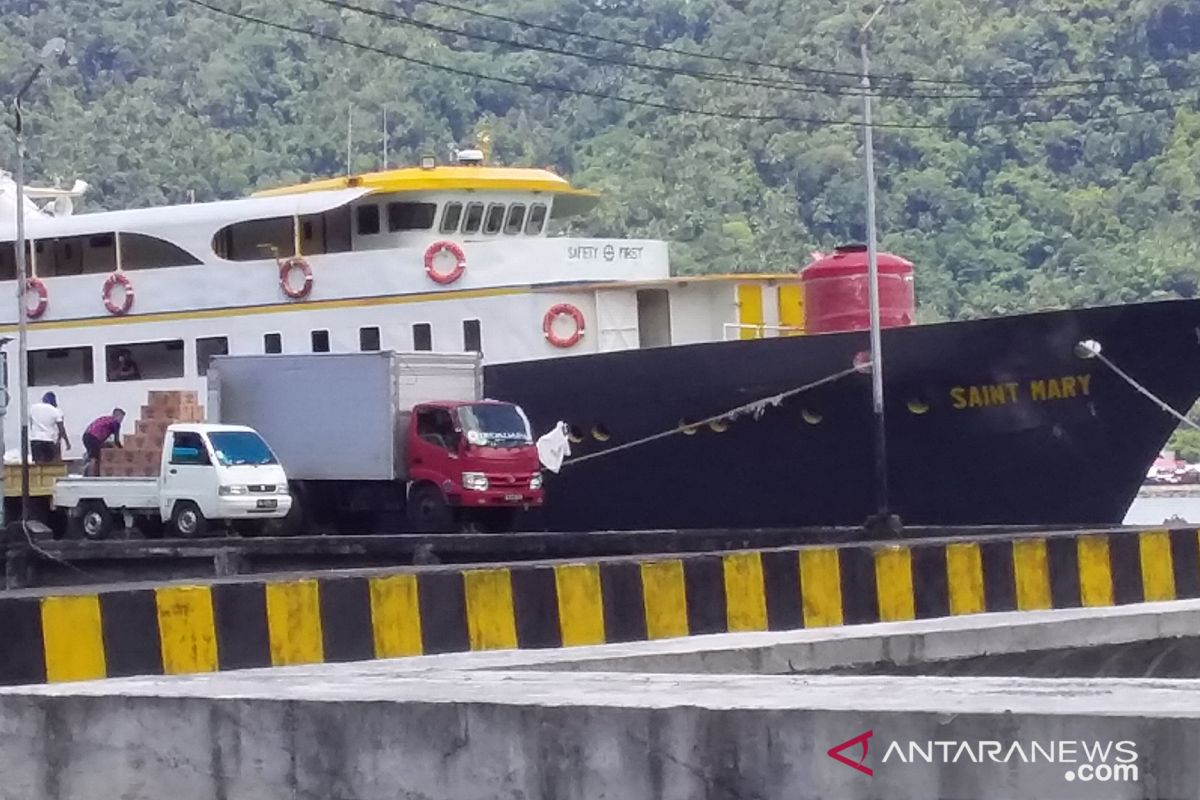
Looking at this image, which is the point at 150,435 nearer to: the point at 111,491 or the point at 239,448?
the point at 111,491

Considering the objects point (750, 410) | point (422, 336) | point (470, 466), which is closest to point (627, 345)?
point (422, 336)

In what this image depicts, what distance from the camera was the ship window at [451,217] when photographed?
27.9m

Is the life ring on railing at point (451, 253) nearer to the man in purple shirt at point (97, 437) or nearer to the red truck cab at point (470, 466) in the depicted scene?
the red truck cab at point (470, 466)

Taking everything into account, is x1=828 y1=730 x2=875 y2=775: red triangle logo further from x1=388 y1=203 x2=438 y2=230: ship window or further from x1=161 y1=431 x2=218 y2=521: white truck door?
x1=388 y1=203 x2=438 y2=230: ship window

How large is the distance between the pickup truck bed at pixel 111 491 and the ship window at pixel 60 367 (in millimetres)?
4084

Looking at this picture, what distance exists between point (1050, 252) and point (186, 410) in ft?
120

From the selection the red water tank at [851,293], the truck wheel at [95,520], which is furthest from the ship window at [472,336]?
the truck wheel at [95,520]

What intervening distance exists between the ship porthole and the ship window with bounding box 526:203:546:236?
6.97 meters

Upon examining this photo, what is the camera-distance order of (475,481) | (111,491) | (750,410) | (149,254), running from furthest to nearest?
1. (149,254)
2. (111,491)
3. (475,481)
4. (750,410)

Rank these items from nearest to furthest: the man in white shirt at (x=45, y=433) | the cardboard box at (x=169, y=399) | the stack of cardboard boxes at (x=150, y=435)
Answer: the stack of cardboard boxes at (x=150, y=435)
the cardboard box at (x=169, y=399)
the man in white shirt at (x=45, y=433)

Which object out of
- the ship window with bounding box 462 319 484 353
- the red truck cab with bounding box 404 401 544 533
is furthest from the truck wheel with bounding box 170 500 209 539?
the ship window with bounding box 462 319 484 353

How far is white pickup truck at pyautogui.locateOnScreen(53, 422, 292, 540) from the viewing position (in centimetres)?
2397

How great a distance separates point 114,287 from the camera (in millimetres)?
28781

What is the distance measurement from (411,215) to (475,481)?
503 centimetres
